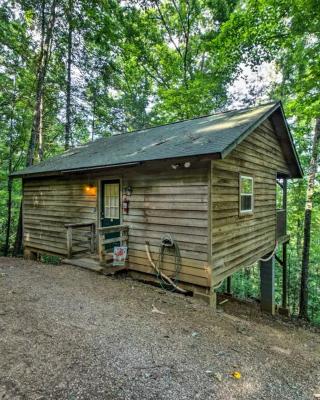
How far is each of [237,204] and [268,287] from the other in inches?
199

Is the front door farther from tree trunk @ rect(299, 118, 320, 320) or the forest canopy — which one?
tree trunk @ rect(299, 118, 320, 320)

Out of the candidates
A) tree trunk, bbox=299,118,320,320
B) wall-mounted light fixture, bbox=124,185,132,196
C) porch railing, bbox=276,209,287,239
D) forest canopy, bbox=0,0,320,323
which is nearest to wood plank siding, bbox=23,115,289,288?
wall-mounted light fixture, bbox=124,185,132,196

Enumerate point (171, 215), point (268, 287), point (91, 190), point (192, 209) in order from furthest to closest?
point (268, 287), point (91, 190), point (171, 215), point (192, 209)

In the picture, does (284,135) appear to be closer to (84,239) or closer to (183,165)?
(183,165)

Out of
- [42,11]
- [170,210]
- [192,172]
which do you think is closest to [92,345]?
A: [170,210]

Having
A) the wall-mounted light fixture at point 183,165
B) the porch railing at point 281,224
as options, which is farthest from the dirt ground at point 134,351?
the porch railing at point 281,224

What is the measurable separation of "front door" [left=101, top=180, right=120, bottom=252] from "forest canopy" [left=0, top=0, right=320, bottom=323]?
500 centimetres

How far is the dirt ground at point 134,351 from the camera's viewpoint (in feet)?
8.62

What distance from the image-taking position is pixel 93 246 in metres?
8.19

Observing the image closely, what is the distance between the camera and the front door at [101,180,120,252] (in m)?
7.63

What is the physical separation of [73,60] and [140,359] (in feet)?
45.6

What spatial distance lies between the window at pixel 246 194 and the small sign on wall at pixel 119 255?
3.38m

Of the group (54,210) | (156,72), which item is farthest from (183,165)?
(156,72)

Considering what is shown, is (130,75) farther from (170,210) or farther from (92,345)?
(92,345)
